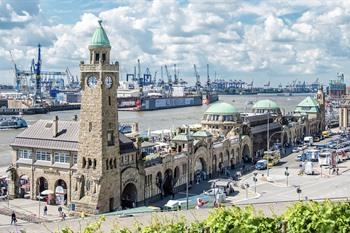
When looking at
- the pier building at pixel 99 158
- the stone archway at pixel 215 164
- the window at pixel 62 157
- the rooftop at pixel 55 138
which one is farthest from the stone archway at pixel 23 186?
the stone archway at pixel 215 164

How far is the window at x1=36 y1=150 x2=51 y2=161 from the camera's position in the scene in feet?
190

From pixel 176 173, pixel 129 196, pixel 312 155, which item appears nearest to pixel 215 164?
pixel 176 173

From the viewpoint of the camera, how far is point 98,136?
5231 cm

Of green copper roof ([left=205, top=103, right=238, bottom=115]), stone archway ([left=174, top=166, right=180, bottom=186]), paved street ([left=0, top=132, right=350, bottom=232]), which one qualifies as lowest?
paved street ([left=0, top=132, right=350, bottom=232])

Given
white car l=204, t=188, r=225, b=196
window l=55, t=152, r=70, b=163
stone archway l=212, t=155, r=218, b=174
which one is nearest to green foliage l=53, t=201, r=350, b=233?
window l=55, t=152, r=70, b=163

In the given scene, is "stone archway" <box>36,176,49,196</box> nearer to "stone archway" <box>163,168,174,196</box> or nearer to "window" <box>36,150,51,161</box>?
"window" <box>36,150,51,161</box>

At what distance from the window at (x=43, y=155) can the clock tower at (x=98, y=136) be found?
5.34 m

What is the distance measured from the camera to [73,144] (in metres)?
56.2

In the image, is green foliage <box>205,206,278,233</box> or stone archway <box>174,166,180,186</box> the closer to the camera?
green foliage <box>205,206,278,233</box>

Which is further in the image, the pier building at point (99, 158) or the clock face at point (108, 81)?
the clock face at point (108, 81)

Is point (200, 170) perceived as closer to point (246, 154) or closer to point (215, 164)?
point (215, 164)

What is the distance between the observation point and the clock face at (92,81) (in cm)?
5278

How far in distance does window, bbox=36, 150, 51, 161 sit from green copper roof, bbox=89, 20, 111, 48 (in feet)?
39.5

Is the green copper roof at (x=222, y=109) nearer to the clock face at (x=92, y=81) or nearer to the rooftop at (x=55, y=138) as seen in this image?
the rooftop at (x=55, y=138)
